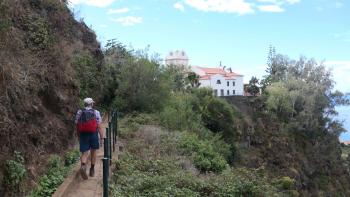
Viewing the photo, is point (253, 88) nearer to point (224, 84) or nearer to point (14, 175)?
point (224, 84)

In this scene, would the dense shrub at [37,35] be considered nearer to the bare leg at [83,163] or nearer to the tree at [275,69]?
the bare leg at [83,163]

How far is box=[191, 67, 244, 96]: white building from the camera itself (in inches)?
3366

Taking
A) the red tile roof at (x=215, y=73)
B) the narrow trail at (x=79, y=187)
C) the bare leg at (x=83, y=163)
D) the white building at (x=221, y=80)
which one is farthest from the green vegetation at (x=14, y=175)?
the red tile roof at (x=215, y=73)

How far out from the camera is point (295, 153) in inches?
2032

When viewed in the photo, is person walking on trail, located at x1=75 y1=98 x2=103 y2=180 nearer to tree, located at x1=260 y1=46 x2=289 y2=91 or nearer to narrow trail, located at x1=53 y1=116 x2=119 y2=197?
narrow trail, located at x1=53 y1=116 x2=119 y2=197

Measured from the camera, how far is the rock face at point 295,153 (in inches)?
1865

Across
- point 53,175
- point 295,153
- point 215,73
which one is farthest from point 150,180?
point 215,73

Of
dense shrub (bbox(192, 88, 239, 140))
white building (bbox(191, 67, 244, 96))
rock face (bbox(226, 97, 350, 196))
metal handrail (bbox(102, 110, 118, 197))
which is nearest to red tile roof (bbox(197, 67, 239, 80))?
white building (bbox(191, 67, 244, 96))

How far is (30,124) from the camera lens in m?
10.2

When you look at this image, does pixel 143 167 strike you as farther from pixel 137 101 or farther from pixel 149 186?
pixel 137 101

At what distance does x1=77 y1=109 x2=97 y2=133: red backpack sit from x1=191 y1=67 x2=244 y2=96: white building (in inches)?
2933

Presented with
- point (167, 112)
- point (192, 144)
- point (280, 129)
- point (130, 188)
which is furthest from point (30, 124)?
point (280, 129)

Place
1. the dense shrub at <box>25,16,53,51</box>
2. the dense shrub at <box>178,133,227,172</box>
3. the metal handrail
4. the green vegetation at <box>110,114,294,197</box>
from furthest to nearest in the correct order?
the dense shrub at <box>178,133,227,172</box>
the dense shrub at <box>25,16,53,51</box>
the green vegetation at <box>110,114,294,197</box>
the metal handrail

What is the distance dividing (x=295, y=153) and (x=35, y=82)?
43920 mm
